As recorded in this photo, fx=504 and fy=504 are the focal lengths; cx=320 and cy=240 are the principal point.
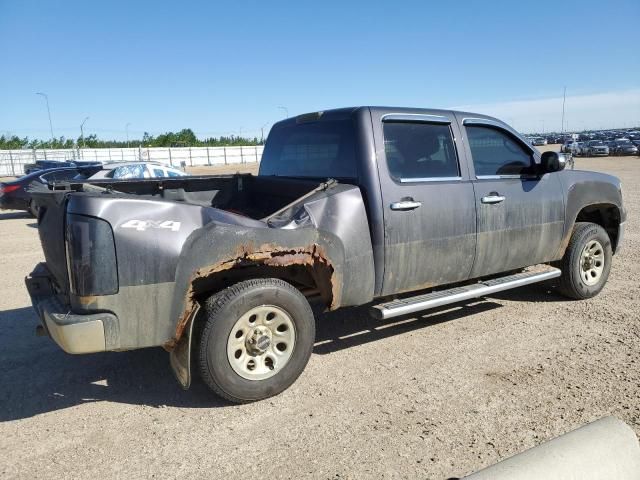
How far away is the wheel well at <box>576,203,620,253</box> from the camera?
231 inches

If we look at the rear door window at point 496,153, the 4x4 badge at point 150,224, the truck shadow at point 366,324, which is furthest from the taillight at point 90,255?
the rear door window at point 496,153

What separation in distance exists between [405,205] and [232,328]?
1688 millimetres

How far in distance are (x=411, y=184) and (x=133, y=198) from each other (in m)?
2.19

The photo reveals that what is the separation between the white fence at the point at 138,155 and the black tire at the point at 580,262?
109 feet

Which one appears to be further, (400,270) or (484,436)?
(400,270)

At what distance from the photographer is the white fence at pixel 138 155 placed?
153ft

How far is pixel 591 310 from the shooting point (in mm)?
5332

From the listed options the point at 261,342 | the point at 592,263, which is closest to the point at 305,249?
the point at 261,342

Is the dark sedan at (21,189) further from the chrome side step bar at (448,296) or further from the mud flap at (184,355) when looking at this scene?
the chrome side step bar at (448,296)

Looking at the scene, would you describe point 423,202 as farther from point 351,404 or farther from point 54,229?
point 54,229

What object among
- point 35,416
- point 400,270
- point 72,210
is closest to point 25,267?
point 35,416

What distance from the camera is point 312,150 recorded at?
4.62 m

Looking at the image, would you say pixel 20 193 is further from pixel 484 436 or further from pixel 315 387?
pixel 484 436

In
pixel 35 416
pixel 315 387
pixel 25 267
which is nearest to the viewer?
pixel 35 416
